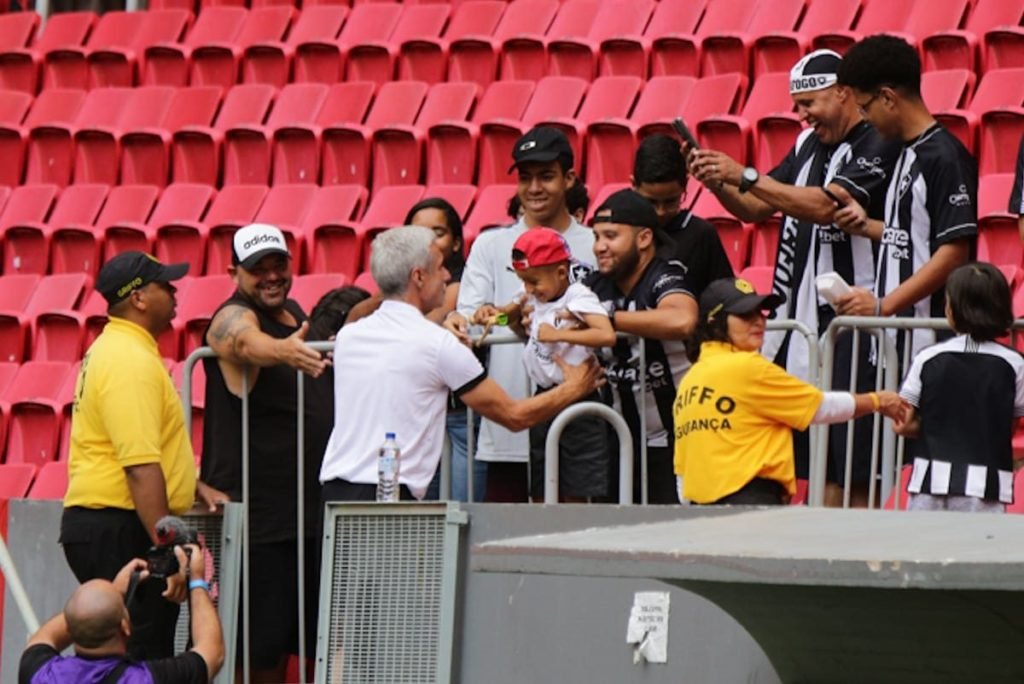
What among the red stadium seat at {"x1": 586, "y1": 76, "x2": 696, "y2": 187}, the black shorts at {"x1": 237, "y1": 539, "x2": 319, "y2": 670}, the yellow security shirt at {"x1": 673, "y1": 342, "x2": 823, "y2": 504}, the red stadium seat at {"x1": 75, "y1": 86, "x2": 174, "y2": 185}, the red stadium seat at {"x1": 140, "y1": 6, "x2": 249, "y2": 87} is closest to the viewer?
the yellow security shirt at {"x1": 673, "y1": 342, "x2": 823, "y2": 504}

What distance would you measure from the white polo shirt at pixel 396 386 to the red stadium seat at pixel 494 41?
6180mm

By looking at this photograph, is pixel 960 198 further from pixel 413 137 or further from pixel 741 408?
pixel 413 137

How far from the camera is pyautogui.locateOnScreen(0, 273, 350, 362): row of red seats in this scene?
11047 millimetres

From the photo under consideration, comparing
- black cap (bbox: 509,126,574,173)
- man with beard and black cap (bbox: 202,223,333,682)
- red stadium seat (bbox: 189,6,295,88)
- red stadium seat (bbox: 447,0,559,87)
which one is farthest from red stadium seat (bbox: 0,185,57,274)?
black cap (bbox: 509,126,574,173)

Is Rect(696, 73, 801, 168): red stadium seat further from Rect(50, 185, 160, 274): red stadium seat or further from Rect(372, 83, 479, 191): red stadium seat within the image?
Rect(50, 185, 160, 274): red stadium seat

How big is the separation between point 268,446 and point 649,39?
5542 millimetres

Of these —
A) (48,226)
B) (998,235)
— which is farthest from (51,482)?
(998,235)

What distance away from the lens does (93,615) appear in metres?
5.95

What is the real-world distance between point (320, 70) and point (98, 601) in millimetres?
Result: 7829

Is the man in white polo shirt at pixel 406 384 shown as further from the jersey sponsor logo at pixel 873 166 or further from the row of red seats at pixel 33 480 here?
the row of red seats at pixel 33 480

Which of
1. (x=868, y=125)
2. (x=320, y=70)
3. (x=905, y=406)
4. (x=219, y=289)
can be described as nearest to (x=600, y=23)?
(x=320, y=70)

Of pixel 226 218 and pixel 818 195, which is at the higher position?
pixel 818 195

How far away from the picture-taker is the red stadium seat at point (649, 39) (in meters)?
12.0

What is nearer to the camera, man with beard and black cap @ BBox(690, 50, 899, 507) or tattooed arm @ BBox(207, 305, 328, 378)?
man with beard and black cap @ BBox(690, 50, 899, 507)
